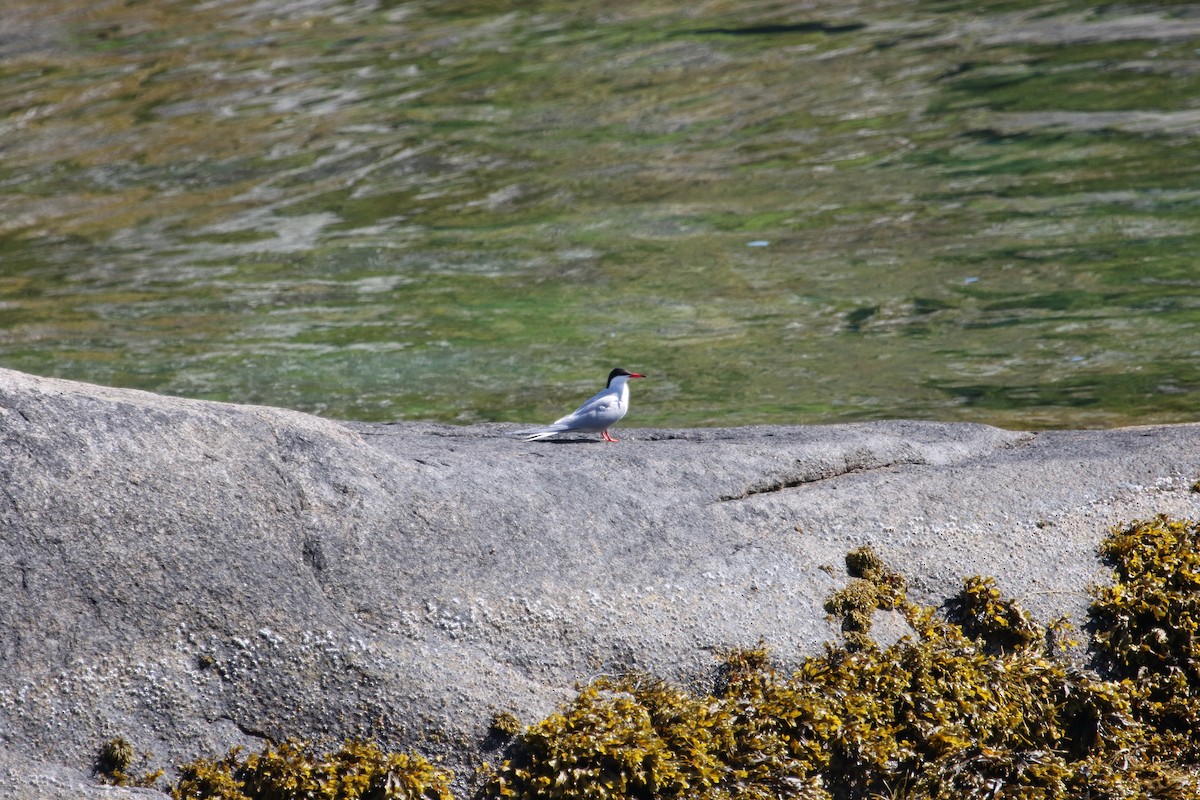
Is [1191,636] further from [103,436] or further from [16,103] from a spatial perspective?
[16,103]

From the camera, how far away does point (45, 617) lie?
4719mm

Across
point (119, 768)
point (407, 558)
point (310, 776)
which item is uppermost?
point (407, 558)

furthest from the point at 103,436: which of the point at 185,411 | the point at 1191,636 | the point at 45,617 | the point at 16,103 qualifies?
the point at 16,103

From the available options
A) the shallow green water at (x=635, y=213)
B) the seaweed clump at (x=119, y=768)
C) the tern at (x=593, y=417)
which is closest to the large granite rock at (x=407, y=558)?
the seaweed clump at (x=119, y=768)

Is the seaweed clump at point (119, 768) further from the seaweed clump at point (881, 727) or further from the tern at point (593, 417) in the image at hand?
the tern at point (593, 417)

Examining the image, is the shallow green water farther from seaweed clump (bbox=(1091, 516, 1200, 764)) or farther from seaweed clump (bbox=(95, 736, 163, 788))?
seaweed clump (bbox=(95, 736, 163, 788))

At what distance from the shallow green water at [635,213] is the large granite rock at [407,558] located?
4.59m

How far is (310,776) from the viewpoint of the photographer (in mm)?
4660

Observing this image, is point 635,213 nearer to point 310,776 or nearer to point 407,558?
point 407,558

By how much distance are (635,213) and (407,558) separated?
490 inches

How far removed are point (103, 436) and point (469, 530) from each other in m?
1.54

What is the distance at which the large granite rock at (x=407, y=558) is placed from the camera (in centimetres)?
473

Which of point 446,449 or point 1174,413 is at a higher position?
point 446,449

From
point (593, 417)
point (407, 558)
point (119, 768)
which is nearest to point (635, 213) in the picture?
point (593, 417)
